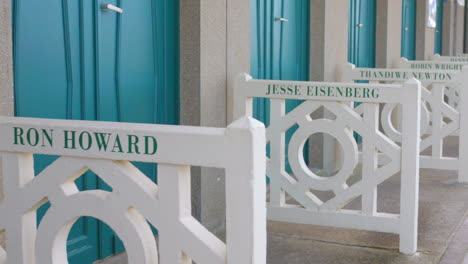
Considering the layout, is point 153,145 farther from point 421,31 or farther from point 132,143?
point 421,31

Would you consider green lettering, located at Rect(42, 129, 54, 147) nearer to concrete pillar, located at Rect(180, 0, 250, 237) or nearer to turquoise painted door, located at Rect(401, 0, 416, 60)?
concrete pillar, located at Rect(180, 0, 250, 237)

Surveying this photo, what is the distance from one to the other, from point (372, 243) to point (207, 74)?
1479 millimetres

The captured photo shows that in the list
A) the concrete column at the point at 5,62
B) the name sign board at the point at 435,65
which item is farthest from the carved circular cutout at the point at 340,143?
the name sign board at the point at 435,65

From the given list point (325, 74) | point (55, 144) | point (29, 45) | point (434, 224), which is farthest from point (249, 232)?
point (325, 74)

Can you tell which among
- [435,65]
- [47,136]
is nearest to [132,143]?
[47,136]

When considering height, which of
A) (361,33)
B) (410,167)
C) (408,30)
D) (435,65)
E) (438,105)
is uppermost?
(408,30)

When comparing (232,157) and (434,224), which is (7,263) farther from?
(434,224)

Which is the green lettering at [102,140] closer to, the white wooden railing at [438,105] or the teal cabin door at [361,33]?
the white wooden railing at [438,105]

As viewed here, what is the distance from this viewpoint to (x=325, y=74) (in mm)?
6883

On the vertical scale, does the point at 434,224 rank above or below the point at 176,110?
below

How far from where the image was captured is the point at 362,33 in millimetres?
8898

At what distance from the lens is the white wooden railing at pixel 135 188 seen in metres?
2.09

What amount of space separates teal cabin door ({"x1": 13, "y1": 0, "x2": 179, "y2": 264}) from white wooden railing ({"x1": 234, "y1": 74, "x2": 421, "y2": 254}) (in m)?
0.66

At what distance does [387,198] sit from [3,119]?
4067 millimetres
